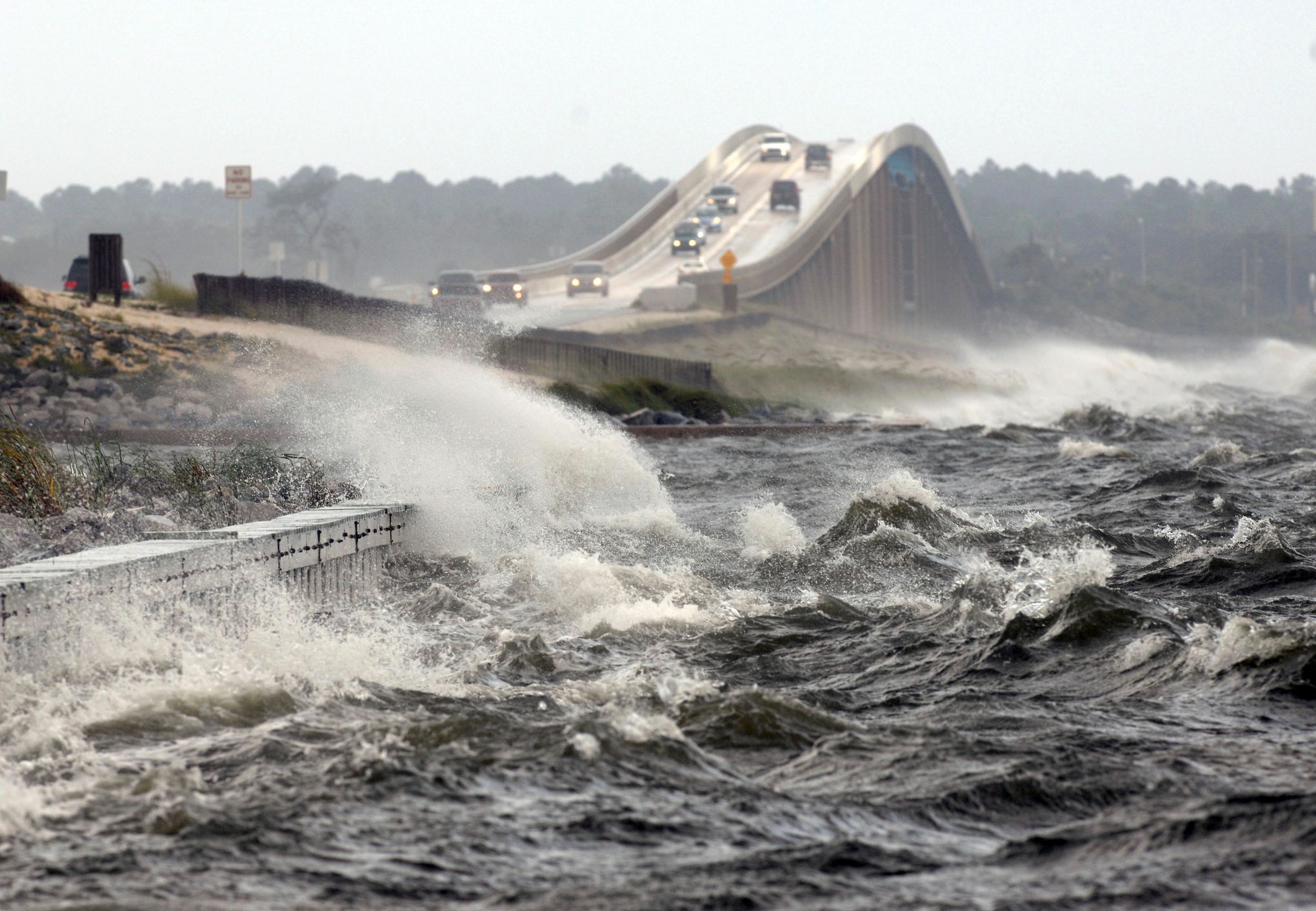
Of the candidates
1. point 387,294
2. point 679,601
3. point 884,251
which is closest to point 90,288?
point 679,601

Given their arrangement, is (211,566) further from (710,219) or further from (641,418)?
(710,219)

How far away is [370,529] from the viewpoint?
12.0 meters

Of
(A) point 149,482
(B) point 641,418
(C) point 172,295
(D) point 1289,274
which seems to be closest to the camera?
(A) point 149,482

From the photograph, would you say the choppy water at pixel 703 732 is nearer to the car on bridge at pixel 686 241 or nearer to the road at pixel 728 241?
the road at pixel 728 241

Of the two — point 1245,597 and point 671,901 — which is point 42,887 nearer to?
point 671,901

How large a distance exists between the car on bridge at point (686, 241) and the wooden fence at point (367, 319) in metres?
42.2

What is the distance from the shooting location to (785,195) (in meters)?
85.9

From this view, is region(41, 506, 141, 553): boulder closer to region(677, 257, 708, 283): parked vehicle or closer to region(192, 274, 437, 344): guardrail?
region(192, 274, 437, 344): guardrail

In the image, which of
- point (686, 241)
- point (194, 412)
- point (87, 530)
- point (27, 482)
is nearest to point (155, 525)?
point (87, 530)

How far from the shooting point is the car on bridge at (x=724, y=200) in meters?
87.9

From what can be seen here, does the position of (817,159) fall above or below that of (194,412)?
above

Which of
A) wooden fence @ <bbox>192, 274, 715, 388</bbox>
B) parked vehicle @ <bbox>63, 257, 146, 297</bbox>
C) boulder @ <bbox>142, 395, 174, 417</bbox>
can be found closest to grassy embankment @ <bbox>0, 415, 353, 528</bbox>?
boulder @ <bbox>142, 395, 174, 417</bbox>

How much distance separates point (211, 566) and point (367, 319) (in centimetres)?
2423

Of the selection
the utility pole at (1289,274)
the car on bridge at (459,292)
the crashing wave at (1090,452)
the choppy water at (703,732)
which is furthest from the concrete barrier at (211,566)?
the utility pole at (1289,274)
